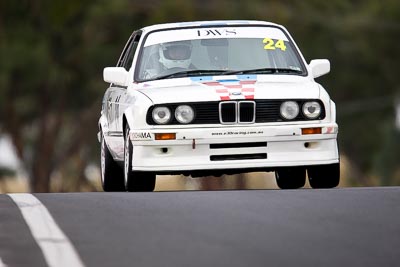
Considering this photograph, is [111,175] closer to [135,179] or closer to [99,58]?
[135,179]

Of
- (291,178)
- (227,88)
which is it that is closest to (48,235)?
(227,88)

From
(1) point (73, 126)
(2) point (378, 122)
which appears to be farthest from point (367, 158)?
(1) point (73, 126)

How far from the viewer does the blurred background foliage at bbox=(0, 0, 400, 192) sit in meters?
46.3

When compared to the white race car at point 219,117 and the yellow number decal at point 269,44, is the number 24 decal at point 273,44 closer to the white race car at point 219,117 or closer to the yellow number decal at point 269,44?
the yellow number decal at point 269,44

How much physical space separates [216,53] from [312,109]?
1405 millimetres

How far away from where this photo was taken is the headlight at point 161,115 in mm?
14273

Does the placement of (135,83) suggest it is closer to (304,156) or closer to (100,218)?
(304,156)

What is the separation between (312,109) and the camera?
1452 cm

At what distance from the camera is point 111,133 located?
52.5 feet

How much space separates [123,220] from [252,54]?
5.09m

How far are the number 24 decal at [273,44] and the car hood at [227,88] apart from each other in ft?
2.55

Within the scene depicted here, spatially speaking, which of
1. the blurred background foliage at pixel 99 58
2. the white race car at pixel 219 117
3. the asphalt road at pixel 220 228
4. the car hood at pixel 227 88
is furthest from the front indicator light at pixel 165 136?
the blurred background foliage at pixel 99 58

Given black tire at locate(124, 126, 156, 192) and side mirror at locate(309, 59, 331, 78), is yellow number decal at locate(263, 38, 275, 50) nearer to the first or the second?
side mirror at locate(309, 59, 331, 78)

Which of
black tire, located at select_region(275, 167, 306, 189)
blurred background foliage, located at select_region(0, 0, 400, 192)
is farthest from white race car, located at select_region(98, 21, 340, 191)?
blurred background foliage, located at select_region(0, 0, 400, 192)
